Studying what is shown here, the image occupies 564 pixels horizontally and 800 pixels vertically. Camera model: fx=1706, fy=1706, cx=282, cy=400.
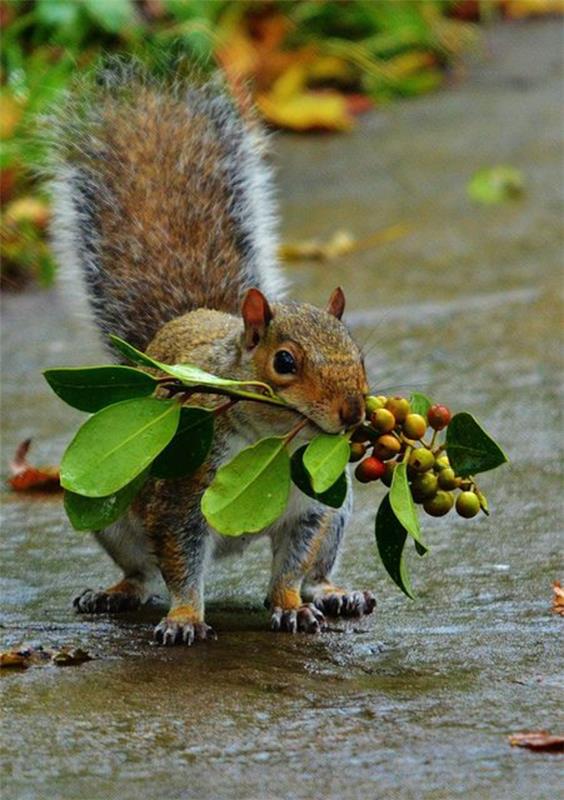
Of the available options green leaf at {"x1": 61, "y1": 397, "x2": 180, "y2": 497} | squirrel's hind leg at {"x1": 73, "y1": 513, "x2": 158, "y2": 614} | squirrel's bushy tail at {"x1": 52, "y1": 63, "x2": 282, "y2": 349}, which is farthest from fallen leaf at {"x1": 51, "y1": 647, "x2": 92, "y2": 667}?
squirrel's bushy tail at {"x1": 52, "y1": 63, "x2": 282, "y2": 349}

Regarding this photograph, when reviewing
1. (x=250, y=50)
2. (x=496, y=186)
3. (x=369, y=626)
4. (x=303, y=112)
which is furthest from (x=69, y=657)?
(x=250, y=50)

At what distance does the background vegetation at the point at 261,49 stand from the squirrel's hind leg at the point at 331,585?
124 inches

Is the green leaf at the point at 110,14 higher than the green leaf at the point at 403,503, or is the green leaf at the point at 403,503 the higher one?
Answer: the green leaf at the point at 403,503

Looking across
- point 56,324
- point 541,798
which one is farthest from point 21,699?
point 56,324

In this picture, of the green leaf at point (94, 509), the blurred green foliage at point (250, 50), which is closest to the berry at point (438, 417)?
the green leaf at point (94, 509)

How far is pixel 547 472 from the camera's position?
4.24m

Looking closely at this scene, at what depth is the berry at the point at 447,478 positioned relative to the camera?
2.88m

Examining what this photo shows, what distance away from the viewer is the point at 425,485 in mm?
2871

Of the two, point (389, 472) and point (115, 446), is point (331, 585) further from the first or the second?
point (115, 446)

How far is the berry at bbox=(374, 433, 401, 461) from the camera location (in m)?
2.87

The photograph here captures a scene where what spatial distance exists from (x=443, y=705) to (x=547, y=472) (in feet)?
5.49

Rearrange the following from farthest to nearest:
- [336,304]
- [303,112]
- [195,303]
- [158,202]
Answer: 1. [303,112]
2. [158,202]
3. [195,303]
4. [336,304]

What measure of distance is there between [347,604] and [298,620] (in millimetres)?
133

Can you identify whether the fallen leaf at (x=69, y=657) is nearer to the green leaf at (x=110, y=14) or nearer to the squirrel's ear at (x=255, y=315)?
the squirrel's ear at (x=255, y=315)
